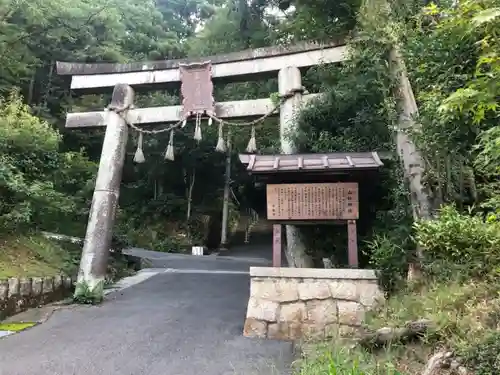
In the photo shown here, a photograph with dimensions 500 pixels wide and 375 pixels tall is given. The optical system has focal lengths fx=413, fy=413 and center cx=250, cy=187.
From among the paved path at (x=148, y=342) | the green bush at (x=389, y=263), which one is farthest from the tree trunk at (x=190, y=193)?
the green bush at (x=389, y=263)

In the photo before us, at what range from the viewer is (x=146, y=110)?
9383mm

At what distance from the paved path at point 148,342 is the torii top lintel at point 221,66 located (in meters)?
4.78

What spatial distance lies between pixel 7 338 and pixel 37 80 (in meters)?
14.0

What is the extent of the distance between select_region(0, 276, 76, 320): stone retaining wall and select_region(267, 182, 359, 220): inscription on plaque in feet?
14.4

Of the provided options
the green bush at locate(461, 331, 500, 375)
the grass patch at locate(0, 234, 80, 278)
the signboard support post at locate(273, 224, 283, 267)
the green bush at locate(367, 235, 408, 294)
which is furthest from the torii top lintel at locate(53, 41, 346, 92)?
the green bush at locate(461, 331, 500, 375)

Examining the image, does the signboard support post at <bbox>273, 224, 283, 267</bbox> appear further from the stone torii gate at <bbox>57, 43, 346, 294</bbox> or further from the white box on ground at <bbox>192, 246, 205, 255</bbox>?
the white box on ground at <bbox>192, 246, 205, 255</bbox>

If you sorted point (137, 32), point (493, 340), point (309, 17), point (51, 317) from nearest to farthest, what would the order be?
point (493, 340), point (51, 317), point (309, 17), point (137, 32)

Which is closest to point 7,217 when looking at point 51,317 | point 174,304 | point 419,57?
point 51,317

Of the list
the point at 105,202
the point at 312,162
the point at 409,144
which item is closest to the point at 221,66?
the point at 105,202

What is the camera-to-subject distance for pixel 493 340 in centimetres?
316

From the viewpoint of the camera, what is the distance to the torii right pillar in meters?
7.28

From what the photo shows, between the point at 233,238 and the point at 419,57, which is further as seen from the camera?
the point at 233,238

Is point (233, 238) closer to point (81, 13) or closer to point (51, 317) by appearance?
point (81, 13)

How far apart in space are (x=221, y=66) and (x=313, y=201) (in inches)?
174
